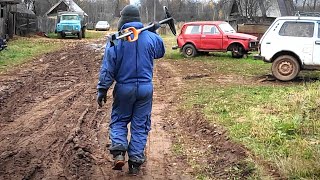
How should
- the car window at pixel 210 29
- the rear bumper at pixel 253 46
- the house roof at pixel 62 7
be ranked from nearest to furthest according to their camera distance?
the rear bumper at pixel 253 46, the car window at pixel 210 29, the house roof at pixel 62 7

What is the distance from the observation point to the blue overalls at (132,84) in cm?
550

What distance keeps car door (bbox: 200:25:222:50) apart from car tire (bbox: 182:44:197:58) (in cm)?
47

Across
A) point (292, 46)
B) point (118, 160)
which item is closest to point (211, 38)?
point (292, 46)

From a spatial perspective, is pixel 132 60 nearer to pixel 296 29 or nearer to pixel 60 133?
pixel 60 133

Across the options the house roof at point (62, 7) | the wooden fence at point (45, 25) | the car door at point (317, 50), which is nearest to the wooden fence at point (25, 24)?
the wooden fence at point (45, 25)

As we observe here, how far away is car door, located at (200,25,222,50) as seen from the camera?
20859 mm

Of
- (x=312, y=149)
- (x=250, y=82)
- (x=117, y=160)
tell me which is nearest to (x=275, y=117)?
(x=312, y=149)

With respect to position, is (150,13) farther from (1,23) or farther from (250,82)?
(250,82)

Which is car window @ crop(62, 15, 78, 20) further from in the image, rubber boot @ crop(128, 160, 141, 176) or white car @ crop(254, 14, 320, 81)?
rubber boot @ crop(128, 160, 141, 176)

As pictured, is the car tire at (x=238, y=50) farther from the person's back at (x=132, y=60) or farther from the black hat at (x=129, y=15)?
the person's back at (x=132, y=60)

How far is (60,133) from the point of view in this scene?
7.37 m

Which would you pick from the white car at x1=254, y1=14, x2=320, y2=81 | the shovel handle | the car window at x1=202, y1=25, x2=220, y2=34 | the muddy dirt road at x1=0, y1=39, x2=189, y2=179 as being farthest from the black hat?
the car window at x1=202, y1=25, x2=220, y2=34

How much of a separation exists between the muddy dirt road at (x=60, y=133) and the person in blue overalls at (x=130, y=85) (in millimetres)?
349

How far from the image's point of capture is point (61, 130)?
7.57 m
